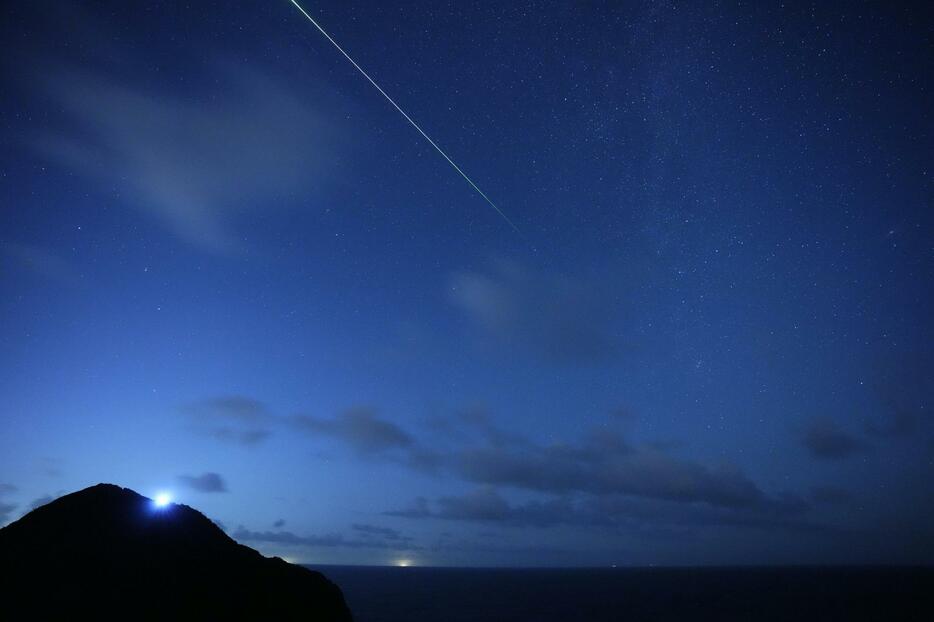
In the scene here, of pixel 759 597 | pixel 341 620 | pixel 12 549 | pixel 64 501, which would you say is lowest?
pixel 759 597

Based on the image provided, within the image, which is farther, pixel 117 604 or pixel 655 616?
pixel 655 616

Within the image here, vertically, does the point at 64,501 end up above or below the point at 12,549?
above

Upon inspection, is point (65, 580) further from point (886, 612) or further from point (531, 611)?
point (886, 612)

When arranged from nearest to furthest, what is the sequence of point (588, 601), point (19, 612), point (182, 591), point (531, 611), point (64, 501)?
point (19, 612)
point (182, 591)
point (64, 501)
point (531, 611)
point (588, 601)


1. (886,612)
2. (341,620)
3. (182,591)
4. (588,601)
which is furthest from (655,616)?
(182,591)

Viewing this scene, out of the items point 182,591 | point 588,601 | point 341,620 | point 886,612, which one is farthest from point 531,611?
point 182,591

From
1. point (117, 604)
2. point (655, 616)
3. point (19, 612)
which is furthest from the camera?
point (655, 616)

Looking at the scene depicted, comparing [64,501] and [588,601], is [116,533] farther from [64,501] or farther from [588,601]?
[588,601]
